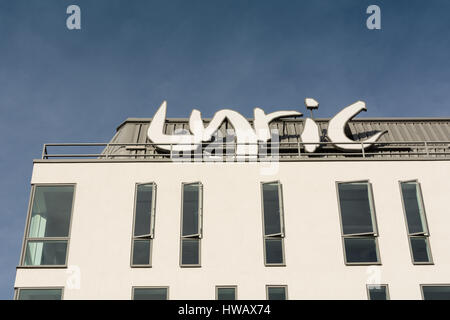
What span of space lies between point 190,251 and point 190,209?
5.81ft

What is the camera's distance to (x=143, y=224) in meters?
21.0

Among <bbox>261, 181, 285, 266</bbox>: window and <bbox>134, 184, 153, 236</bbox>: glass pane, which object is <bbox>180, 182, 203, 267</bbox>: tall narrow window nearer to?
→ <bbox>134, 184, 153, 236</bbox>: glass pane

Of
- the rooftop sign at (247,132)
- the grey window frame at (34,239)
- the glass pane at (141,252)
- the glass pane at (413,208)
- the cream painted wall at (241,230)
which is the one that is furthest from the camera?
the rooftop sign at (247,132)

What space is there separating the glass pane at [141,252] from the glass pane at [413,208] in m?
10.0

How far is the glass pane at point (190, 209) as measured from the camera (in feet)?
68.5

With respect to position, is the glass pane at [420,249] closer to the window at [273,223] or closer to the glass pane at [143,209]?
the window at [273,223]

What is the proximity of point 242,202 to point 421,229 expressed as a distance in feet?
22.8

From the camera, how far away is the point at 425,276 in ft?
65.2

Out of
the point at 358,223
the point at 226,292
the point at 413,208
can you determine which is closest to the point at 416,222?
the point at 413,208

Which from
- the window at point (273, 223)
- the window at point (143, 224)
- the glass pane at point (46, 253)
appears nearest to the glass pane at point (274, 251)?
the window at point (273, 223)
